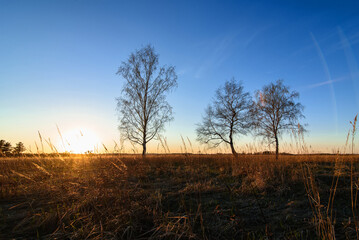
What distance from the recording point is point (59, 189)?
10.4 feet

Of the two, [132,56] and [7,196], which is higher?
[132,56]

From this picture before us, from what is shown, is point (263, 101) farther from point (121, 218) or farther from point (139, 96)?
point (121, 218)

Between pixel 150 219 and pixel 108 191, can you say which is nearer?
pixel 150 219

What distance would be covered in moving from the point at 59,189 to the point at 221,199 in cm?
309

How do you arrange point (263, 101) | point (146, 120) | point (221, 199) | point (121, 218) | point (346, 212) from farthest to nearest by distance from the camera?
point (263, 101) → point (146, 120) → point (221, 199) → point (346, 212) → point (121, 218)

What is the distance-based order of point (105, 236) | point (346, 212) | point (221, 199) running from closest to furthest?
point (105, 236) < point (346, 212) < point (221, 199)

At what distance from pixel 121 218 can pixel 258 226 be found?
1888 millimetres

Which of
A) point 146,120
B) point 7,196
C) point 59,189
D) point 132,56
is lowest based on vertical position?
point 7,196

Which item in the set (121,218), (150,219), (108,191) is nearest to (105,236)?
(121,218)

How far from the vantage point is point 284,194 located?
373cm

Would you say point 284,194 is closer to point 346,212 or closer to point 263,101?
point 346,212

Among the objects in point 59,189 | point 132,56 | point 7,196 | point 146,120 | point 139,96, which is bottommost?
point 7,196

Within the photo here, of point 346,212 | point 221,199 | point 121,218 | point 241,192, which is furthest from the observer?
point 241,192

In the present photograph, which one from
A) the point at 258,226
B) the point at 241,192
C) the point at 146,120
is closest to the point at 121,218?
the point at 258,226
